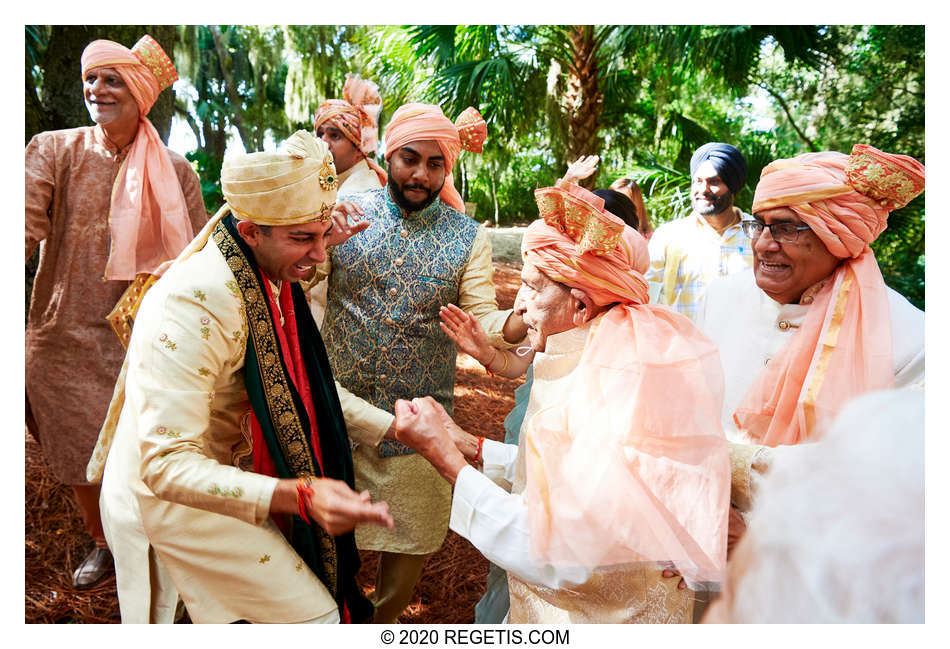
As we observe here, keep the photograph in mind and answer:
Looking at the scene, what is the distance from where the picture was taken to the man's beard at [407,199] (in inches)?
119

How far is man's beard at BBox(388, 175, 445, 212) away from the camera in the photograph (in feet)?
9.95

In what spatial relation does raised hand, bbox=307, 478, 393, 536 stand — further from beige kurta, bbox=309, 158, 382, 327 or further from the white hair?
beige kurta, bbox=309, 158, 382, 327

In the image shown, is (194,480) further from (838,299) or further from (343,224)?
(838,299)

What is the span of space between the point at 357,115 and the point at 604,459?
3.45m

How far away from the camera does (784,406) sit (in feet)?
7.48

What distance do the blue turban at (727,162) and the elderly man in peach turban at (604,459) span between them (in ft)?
9.21

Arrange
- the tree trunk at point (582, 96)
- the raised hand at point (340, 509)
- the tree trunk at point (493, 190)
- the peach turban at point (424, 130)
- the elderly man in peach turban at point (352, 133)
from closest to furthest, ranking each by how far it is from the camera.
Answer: the raised hand at point (340, 509) < the peach turban at point (424, 130) < the elderly man in peach turban at point (352, 133) < the tree trunk at point (582, 96) < the tree trunk at point (493, 190)

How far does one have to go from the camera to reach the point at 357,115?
4496 millimetres

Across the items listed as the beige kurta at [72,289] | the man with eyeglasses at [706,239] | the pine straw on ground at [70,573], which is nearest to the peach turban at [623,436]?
the pine straw on ground at [70,573]

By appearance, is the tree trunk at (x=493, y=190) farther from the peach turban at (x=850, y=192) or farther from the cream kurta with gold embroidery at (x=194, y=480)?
the cream kurta with gold embroidery at (x=194, y=480)

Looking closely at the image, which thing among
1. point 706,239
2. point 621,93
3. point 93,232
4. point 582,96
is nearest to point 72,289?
point 93,232

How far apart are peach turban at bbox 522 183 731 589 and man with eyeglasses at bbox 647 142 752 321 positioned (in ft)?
8.82

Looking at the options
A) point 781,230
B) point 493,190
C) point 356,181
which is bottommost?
point 493,190
